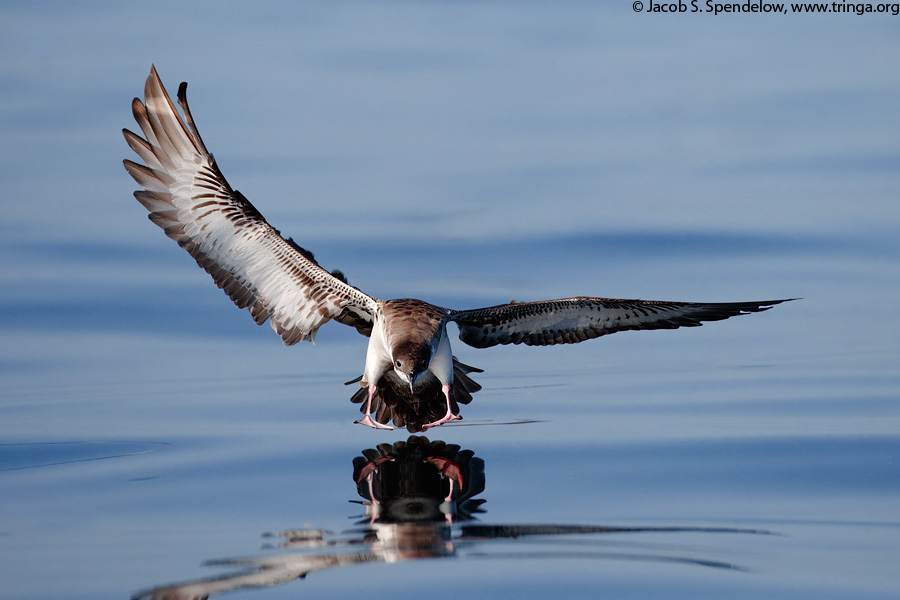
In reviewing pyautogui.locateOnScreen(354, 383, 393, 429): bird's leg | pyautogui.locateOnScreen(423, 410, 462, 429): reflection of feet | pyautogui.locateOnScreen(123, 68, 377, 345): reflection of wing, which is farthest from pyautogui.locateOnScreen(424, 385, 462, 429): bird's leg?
pyautogui.locateOnScreen(123, 68, 377, 345): reflection of wing

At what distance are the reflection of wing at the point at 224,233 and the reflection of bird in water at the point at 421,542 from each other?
264 centimetres

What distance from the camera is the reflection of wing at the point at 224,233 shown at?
28.5 ft

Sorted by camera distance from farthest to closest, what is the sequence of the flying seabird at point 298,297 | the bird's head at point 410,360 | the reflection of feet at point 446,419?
the flying seabird at point 298,297 < the reflection of feet at point 446,419 < the bird's head at point 410,360

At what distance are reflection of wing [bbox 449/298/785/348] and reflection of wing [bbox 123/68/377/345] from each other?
0.96 meters

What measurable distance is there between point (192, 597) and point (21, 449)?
374 centimetres

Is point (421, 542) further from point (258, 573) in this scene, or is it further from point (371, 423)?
point (371, 423)

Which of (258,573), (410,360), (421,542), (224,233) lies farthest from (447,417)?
(258,573)

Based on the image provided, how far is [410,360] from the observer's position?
25.5 feet

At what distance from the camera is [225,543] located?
5531mm

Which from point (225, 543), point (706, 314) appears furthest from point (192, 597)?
point (706, 314)

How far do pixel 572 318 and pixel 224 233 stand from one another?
9.24 feet

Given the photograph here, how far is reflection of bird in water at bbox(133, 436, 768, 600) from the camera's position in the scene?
16.4 ft

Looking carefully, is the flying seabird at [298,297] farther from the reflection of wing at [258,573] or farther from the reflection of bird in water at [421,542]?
the reflection of wing at [258,573]

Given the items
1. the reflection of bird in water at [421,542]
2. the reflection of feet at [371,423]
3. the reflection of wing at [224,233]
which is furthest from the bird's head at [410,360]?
the reflection of bird in water at [421,542]
